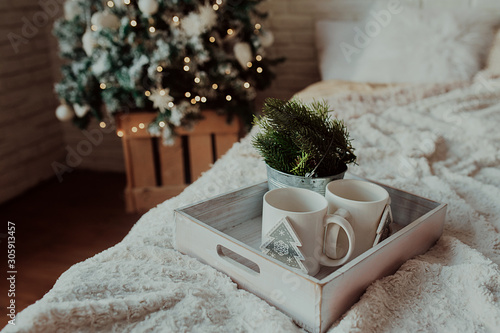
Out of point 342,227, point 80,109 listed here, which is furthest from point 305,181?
point 80,109

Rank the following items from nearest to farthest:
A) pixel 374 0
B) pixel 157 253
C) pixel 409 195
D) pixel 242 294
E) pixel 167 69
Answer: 1. pixel 242 294
2. pixel 157 253
3. pixel 409 195
4. pixel 167 69
5. pixel 374 0

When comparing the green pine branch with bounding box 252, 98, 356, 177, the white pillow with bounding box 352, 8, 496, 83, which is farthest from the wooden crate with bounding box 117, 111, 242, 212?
the green pine branch with bounding box 252, 98, 356, 177

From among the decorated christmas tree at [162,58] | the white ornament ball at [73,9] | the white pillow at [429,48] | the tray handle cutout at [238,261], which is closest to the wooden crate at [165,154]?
the decorated christmas tree at [162,58]

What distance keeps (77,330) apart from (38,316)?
0.06 meters

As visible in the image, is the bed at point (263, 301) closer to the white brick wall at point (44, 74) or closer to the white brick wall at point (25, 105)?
the white brick wall at point (44, 74)

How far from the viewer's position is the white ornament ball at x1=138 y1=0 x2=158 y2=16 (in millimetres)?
1878

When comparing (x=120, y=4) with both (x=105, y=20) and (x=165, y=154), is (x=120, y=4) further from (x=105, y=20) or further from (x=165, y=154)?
(x=165, y=154)

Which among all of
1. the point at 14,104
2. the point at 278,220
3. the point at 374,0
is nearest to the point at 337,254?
the point at 278,220

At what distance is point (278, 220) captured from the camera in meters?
0.73

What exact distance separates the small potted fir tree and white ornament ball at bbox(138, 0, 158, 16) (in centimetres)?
120

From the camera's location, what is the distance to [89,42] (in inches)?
80.1

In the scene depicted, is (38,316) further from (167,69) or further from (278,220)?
(167,69)

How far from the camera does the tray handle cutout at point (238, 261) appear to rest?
745mm

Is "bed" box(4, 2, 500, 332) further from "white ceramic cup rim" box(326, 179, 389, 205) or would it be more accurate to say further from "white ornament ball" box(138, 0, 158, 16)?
"white ornament ball" box(138, 0, 158, 16)
